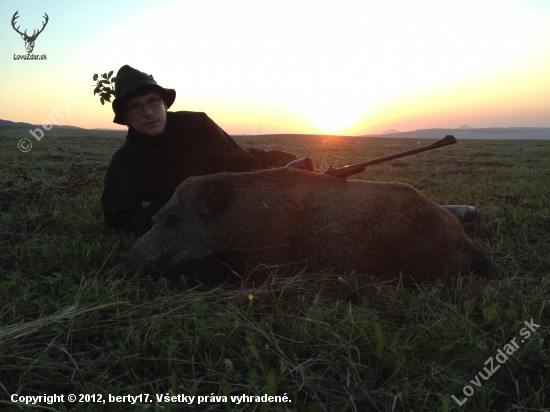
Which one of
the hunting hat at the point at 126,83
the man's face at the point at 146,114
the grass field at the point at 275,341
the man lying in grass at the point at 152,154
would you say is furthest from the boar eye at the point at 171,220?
the hunting hat at the point at 126,83

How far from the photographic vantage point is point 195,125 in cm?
505

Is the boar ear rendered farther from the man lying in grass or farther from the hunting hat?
the hunting hat

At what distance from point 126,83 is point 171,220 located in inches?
82.7

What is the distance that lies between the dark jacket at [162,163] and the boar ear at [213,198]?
1.36 metres

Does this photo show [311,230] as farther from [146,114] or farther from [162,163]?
[146,114]

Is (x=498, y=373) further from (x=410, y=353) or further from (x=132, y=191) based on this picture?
(x=132, y=191)

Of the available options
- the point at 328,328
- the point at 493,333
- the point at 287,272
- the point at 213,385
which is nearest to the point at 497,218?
the point at 493,333

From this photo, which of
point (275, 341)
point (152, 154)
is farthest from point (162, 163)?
point (275, 341)

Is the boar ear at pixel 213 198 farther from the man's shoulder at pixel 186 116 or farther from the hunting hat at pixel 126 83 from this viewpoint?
the man's shoulder at pixel 186 116

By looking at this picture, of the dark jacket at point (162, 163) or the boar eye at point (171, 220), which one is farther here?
the dark jacket at point (162, 163)

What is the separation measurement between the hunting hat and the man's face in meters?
0.09

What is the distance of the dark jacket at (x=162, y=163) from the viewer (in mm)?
4633

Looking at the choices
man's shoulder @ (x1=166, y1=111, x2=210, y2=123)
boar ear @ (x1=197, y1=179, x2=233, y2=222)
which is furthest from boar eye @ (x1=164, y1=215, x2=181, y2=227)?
man's shoulder @ (x1=166, y1=111, x2=210, y2=123)

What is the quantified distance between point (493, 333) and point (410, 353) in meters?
0.66
